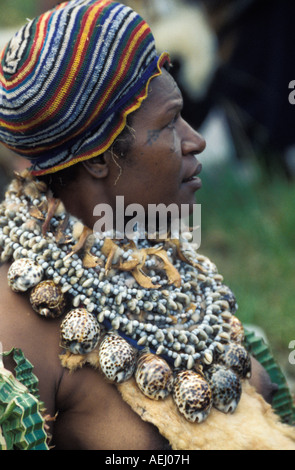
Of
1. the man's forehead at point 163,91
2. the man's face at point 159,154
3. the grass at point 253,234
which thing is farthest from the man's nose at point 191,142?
the grass at point 253,234

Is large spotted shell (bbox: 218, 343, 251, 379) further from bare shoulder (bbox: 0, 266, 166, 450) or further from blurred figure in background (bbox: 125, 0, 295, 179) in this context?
blurred figure in background (bbox: 125, 0, 295, 179)

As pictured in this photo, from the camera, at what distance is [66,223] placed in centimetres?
199

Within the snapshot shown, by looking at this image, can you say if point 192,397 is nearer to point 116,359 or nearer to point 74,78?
point 116,359

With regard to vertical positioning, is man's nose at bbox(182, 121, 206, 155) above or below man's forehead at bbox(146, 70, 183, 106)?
below

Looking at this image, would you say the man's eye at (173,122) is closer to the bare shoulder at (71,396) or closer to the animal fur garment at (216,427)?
the bare shoulder at (71,396)

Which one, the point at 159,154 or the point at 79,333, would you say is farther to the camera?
the point at 159,154

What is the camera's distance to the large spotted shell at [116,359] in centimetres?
182

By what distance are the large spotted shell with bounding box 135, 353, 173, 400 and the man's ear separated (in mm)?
568

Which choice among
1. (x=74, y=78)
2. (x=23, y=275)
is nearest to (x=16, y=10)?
(x=74, y=78)

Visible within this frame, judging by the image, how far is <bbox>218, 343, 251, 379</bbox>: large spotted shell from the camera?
6.68ft

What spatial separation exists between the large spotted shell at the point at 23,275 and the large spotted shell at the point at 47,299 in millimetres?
23

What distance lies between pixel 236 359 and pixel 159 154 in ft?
2.23

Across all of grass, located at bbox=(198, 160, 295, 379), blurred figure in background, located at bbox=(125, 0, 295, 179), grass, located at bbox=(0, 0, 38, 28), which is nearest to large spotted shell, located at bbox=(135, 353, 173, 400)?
grass, located at bbox=(198, 160, 295, 379)

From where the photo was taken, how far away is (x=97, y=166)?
6.53ft
